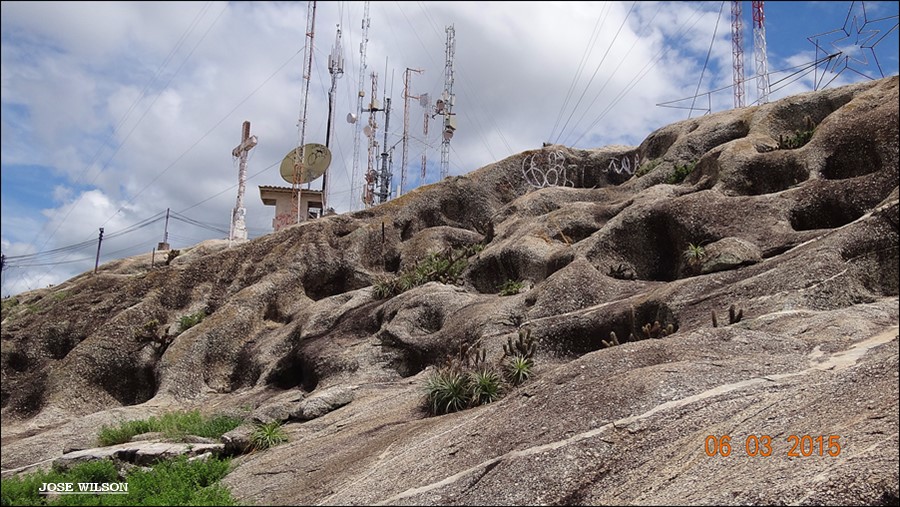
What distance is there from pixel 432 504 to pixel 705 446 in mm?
3445

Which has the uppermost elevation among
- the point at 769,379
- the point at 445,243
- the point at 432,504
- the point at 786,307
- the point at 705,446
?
the point at 445,243

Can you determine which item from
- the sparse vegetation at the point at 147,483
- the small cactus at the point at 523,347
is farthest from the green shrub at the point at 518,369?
the sparse vegetation at the point at 147,483

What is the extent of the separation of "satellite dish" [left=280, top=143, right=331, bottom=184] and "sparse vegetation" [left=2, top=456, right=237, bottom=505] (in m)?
29.3

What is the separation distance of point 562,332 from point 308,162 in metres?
29.4

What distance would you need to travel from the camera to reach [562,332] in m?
17.4

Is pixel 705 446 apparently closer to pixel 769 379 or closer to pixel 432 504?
pixel 769 379

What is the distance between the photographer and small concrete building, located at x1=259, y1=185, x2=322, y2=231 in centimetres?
4622

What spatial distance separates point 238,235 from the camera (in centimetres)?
3959

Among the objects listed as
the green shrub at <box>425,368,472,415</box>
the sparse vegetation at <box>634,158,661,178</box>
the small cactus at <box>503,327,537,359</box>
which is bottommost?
the green shrub at <box>425,368,472,415</box>

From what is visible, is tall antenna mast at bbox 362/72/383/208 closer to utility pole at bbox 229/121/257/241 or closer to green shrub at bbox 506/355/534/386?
utility pole at bbox 229/121/257/241

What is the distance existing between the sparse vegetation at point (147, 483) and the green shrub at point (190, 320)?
1128 cm

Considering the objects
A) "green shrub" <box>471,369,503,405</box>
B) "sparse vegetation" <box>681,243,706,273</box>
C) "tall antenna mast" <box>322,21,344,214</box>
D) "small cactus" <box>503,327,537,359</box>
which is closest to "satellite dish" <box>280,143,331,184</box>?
"tall antenna mast" <box>322,21,344,214</box>

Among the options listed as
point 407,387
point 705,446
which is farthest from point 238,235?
point 705,446
